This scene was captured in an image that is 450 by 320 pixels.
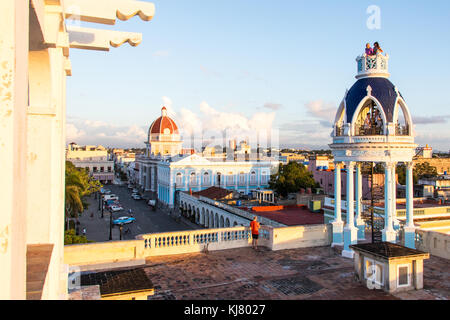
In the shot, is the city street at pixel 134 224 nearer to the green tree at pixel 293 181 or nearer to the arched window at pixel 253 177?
the green tree at pixel 293 181

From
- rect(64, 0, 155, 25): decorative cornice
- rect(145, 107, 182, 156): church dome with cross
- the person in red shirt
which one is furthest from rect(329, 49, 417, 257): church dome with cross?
rect(145, 107, 182, 156): church dome with cross

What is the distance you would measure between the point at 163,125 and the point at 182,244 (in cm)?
6904

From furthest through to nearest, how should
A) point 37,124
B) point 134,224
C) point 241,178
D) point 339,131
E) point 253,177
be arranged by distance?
point 253,177
point 241,178
point 134,224
point 339,131
point 37,124

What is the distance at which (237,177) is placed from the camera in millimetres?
70562

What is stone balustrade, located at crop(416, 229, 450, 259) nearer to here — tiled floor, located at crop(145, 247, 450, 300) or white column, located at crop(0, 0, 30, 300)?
tiled floor, located at crop(145, 247, 450, 300)

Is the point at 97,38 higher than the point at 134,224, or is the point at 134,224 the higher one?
the point at 97,38

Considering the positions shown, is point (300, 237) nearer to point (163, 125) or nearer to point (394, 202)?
point (394, 202)

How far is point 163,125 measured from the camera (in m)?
79.9

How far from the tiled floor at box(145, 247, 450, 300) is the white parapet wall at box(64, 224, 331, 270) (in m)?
0.37

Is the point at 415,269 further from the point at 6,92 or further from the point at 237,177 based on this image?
the point at 237,177

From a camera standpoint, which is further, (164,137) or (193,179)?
(164,137)

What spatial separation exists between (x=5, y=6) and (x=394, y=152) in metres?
14.0

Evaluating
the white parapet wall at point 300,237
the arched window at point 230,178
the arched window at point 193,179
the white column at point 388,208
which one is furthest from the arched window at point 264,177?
the white column at point 388,208

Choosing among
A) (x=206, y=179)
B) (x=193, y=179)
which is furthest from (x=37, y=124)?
(x=206, y=179)
